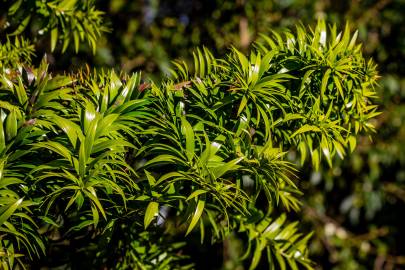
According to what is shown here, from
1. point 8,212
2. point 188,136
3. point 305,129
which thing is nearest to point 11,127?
point 8,212

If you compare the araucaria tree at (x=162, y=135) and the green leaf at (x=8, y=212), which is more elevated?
the araucaria tree at (x=162, y=135)

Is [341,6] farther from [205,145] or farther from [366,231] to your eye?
[205,145]

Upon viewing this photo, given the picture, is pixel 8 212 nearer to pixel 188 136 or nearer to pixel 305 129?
pixel 188 136

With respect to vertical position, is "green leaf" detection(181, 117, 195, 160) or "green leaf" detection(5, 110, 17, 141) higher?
"green leaf" detection(181, 117, 195, 160)

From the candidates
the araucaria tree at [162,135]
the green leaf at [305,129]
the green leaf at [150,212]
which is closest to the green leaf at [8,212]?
the araucaria tree at [162,135]

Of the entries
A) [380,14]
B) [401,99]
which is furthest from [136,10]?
[401,99]

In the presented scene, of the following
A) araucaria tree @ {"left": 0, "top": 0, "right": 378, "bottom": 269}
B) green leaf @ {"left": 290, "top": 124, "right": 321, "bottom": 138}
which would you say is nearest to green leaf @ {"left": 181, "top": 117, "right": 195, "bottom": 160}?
araucaria tree @ {"left": 0, "top": 0, "right": 378, "bottom": 269}

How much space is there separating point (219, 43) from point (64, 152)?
5.22ft

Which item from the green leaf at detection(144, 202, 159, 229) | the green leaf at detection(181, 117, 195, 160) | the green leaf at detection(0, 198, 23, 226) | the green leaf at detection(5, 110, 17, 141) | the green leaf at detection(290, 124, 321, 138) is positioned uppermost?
the green leaf at detection(290, 124, 321, 138)

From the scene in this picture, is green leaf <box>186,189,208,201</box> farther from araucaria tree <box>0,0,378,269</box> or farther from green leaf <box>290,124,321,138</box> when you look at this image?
green leaf <box>290,124,321,138</box>

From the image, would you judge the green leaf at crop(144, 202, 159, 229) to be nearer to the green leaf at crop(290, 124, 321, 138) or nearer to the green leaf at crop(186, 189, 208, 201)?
the green leaf at crop(186, 189, 208, 201)

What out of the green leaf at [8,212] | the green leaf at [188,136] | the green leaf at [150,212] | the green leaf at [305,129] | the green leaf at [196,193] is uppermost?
the green leaf at [305,129]

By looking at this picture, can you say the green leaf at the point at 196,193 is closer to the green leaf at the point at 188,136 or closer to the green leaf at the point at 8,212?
the green leaf at the point at 188,136

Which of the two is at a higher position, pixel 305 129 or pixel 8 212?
pixel 305 129
